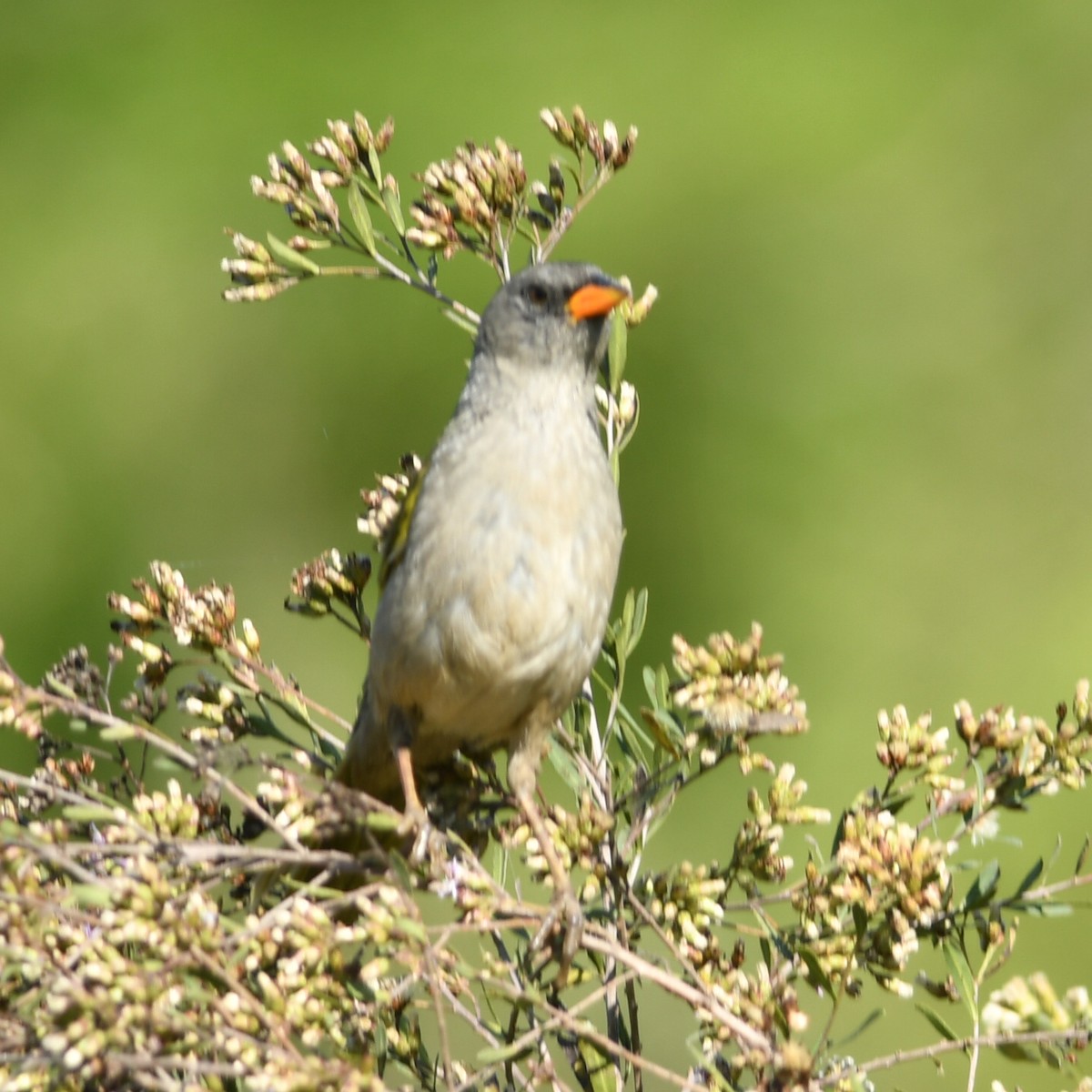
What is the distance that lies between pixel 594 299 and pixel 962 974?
154 cm

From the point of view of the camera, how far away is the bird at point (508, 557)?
2.95m

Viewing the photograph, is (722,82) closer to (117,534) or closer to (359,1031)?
(117,534)

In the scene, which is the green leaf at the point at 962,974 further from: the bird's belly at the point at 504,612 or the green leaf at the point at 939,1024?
the bird's belly at the point at 504,612

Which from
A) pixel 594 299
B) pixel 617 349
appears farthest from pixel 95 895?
pixel 594 299

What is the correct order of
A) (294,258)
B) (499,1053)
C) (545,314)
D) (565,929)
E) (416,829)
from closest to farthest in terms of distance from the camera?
(499,1053) → (565,929) → (416,829) → (294,258) → (545,314)

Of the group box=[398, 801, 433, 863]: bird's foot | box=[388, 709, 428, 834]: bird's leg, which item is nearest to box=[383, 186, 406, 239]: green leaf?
box=[388, 709, 428, 834]: bird's leg

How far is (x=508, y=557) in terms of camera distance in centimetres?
297

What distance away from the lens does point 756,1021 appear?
206 cm

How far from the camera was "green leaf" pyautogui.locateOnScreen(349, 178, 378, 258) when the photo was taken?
2939 mm

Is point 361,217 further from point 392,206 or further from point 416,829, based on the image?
point 416,829

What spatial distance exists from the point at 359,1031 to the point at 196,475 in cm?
555

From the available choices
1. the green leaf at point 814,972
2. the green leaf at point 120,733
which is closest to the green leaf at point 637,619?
the green leaf at point 814,972

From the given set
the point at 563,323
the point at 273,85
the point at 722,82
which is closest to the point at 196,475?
the point at 273,85

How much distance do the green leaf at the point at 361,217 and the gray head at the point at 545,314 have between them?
12.5 inches
